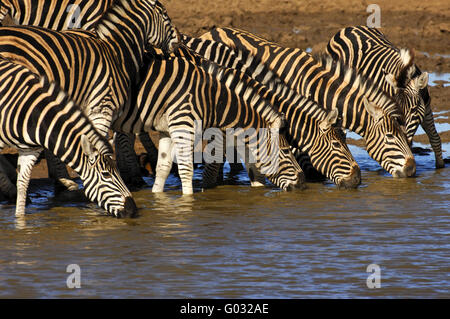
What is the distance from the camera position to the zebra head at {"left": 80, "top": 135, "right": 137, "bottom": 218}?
9531 millimetres

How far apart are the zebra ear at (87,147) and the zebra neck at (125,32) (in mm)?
1718

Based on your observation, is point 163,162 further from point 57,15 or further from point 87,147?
point 57,15

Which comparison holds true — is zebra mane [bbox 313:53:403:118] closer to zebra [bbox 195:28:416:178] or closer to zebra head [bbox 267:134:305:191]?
zebra [bbox 195:28:416:178]

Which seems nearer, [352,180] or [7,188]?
[7,188]

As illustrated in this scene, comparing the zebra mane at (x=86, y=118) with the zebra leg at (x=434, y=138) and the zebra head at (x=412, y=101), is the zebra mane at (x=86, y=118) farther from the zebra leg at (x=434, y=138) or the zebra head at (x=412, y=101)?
the zebra leg at (x=434, y=138)

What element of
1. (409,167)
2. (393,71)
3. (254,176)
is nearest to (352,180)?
(409,167)

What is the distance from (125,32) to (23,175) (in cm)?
234

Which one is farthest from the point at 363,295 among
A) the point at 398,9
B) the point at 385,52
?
the point at 398,9

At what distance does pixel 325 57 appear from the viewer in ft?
42.3

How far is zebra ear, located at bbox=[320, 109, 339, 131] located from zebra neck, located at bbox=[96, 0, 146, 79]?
240 cm

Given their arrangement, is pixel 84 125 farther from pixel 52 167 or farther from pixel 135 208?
pixel 52 167

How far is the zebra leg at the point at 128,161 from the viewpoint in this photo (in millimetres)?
12125

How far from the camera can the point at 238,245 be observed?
8836 mm

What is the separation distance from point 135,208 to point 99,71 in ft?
5.81
